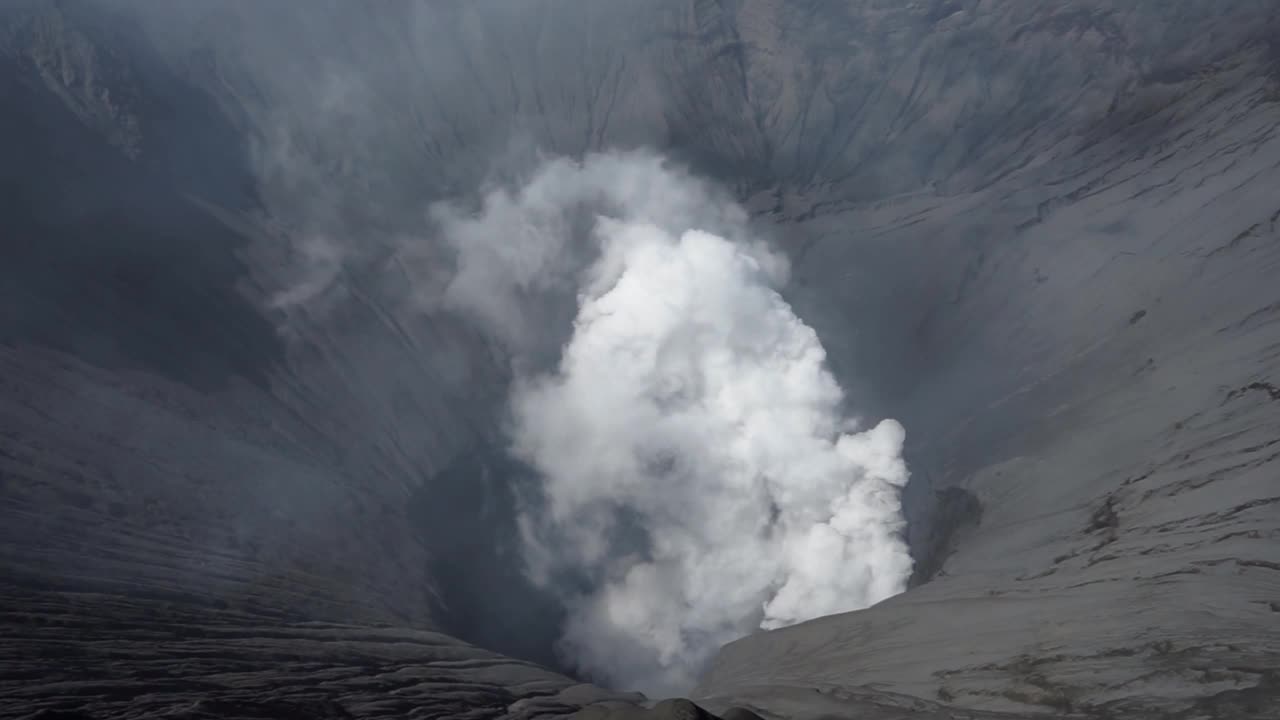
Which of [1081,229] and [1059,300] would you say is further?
[1081,229]

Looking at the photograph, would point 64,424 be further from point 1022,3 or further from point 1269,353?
point 1022,3

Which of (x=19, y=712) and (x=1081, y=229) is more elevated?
(x=1081, y=229)

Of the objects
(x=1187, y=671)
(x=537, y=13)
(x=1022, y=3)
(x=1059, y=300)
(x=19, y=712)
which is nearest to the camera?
(x=19, y=712)

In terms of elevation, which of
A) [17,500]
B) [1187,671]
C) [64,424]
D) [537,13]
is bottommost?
[1187,671]

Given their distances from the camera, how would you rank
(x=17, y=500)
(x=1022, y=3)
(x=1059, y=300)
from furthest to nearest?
(x=1022, y=3)
(x=1059, y=300)
(x=17, y=500)

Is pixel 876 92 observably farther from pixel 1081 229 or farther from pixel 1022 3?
pixel 1081 229

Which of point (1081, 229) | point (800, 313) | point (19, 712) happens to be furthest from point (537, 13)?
point (19, 712)

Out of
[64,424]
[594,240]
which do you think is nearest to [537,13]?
[594,240]
